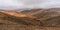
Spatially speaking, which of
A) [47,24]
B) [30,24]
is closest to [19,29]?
[30,24]

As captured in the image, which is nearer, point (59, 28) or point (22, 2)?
point (59, 28)

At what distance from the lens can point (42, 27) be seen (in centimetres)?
68

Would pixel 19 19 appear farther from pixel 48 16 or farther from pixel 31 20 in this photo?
pixel 48 16

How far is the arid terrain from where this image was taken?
68cm

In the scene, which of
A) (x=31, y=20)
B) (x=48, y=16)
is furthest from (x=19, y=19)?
(x=48, y=16)

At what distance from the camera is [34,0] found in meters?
0.79

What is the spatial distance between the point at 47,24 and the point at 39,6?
0.55 ft

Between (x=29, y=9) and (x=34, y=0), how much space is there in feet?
0.29

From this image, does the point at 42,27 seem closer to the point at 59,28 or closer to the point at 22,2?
the point at 59,28

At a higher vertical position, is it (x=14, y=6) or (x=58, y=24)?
(x=14, y=6)

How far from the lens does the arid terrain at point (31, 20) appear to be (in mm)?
680

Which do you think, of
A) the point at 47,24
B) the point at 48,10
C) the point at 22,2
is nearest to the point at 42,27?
the point at 47,24

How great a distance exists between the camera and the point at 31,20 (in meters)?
0.69

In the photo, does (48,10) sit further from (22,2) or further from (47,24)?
(22,2)
